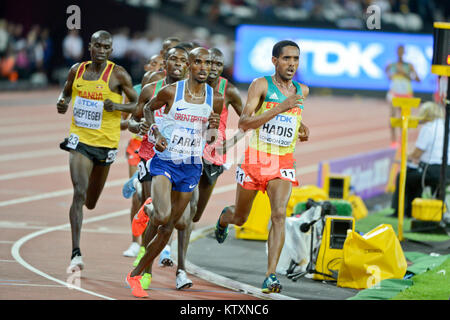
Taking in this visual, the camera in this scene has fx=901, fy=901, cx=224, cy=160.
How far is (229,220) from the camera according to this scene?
9406 mm

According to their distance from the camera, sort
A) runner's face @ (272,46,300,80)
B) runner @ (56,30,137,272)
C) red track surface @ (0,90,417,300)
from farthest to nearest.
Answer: runner @ (56,30,137,272)
red track surface @ (0,90,417,300)
runner's face @ (272,46,300,80)

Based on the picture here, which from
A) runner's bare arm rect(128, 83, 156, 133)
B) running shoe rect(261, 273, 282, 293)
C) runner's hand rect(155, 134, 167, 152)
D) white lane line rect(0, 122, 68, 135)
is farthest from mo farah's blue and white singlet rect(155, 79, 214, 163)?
white lane line rect(0, 122, 68, 135)

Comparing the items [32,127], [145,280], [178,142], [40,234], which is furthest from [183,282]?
[32,127]

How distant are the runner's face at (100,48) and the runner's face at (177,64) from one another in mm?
831

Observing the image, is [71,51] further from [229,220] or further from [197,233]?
[229,220]

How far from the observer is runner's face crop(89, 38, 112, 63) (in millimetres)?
9539

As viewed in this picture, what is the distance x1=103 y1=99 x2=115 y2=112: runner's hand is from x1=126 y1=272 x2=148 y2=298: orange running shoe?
2.07m

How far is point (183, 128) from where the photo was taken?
324 inches

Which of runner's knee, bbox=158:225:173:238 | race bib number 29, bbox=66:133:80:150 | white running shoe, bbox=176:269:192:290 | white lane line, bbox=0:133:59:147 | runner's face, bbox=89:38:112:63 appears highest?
runner's face, bbox=89:38:112:63

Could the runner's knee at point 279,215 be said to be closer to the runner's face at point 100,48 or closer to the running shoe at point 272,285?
the running shoe at point 272,285

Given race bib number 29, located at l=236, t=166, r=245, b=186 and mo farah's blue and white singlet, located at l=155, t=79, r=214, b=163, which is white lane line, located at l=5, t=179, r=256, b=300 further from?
race bib number 29, located at l=236, t=166, r=245, b=186

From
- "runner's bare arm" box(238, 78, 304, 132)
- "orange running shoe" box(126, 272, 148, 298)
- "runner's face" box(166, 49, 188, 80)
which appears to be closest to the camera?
"orange running shoe" box(126, 272, 148, 298)

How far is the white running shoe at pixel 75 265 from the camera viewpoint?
9.15 meters

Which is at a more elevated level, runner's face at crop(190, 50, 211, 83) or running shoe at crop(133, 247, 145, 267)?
runner's face at crop(190, 50, 211, 83)
